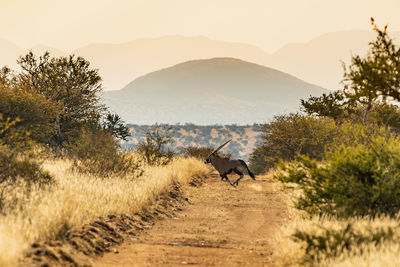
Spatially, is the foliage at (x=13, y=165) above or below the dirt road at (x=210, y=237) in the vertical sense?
above

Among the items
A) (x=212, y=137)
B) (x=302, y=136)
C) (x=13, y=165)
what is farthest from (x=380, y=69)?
(x=212, y=137)

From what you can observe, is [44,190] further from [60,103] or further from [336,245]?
[60,103]

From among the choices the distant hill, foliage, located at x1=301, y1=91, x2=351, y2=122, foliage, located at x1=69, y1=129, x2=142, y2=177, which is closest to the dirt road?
foliage, located at x1=69, y1=129, x2=142, y2=177

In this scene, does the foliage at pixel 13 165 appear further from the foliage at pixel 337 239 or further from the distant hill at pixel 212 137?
the distant hill at pixel 212 137

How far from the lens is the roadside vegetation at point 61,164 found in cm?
899

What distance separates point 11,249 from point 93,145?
42.7ft

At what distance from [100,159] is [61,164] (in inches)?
59.6

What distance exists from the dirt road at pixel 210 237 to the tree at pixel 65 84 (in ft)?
44.4

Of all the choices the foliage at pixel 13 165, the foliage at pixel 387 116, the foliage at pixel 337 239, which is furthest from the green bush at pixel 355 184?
the foliage at pixel 387 116

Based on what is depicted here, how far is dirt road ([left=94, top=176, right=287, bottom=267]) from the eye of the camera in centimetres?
859

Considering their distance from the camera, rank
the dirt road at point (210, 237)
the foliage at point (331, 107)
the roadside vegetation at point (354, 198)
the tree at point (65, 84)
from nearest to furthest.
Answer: the roadside vegetation at point (354, 198), the dirt road at point (210, 237), the tree at point (65, 84), the foliage at point (331, 107)

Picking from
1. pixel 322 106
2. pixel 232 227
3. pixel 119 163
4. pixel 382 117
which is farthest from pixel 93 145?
pixel 382 117

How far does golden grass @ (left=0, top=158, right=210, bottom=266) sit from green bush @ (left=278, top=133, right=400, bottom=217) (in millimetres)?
4321

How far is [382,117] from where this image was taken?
36.2 meters
